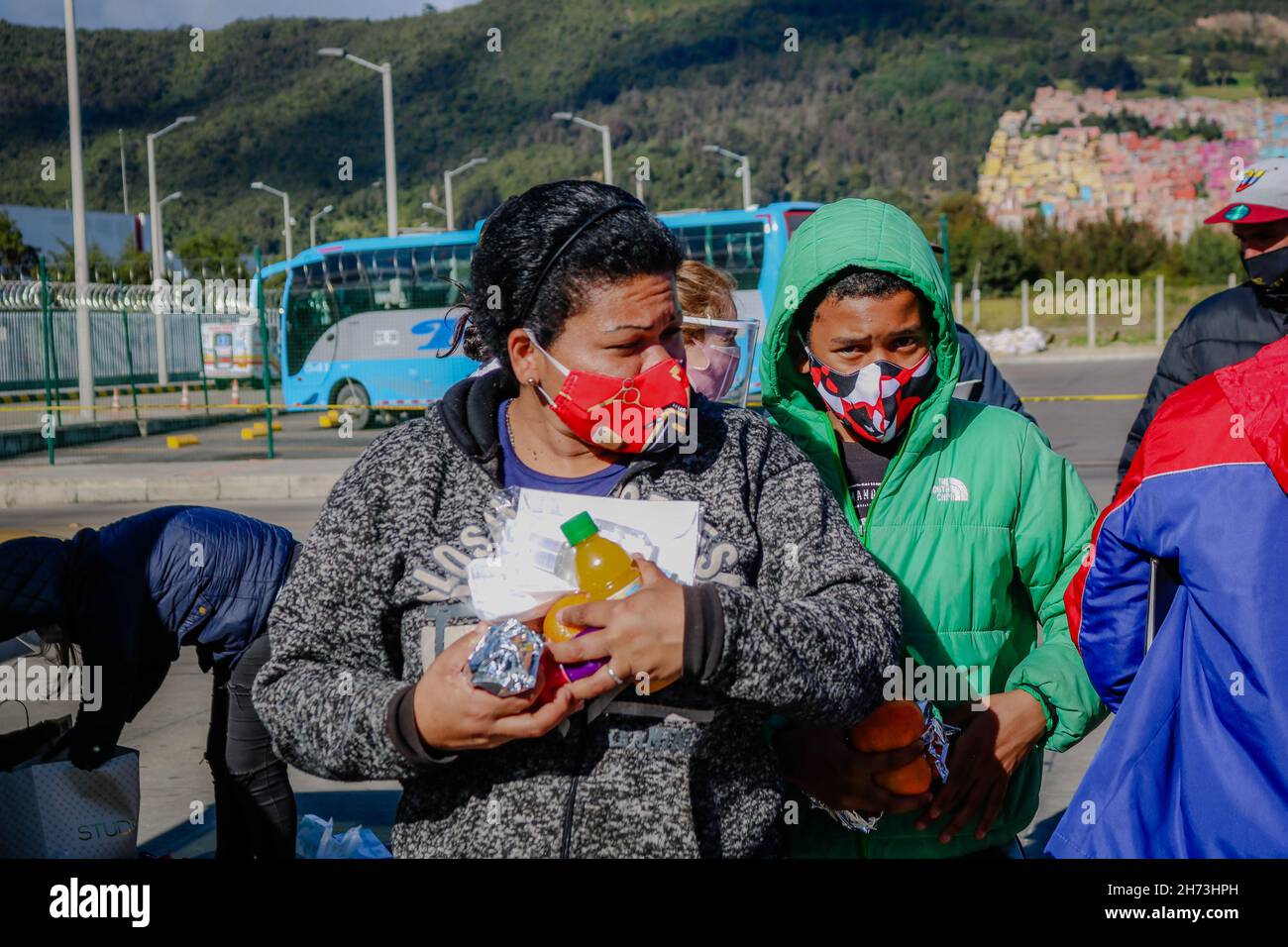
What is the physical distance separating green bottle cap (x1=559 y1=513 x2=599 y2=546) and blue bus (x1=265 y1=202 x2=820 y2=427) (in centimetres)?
2088

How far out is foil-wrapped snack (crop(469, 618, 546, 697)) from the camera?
66.9 inches

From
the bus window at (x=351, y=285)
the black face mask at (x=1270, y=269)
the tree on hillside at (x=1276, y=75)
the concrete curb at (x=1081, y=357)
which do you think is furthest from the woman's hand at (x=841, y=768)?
the tree on hillside at (x=1276, y=75)

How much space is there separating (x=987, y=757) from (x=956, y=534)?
397 millimetres

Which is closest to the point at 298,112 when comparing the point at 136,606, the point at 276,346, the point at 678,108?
the point at 678,108

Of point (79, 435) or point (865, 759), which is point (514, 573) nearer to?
point (865, 759)

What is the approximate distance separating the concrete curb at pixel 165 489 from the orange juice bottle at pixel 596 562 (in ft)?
42.0

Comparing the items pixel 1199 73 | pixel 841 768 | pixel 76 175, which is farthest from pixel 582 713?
pixel 1199 73

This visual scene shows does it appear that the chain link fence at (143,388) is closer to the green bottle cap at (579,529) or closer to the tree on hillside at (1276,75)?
the green bottle cap at (579,529)

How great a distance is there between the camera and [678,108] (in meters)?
132

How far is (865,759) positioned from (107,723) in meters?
2.22

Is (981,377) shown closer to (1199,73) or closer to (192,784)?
(192,784)

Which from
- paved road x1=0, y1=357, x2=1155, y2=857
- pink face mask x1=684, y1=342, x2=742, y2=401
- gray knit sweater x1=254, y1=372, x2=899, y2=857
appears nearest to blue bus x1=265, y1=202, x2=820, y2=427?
paved road x1=0, y1=357, x2=1155, y2=857

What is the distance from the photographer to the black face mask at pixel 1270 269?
390cm
